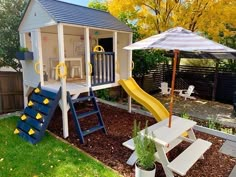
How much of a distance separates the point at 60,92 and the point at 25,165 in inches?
65.3

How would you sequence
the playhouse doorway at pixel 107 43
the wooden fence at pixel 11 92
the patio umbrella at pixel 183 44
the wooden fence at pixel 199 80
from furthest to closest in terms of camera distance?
the wooden fence at pixel 199 80, the playhouse doorway at pixel 107 43, the wooden fence at pixel 11 92, the patio umbrella at pixel 183 44

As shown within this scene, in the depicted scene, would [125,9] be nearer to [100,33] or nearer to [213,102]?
[100,33]

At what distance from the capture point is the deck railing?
5.25 metres

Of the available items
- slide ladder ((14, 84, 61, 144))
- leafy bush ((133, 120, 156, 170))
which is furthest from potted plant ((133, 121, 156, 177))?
slide ladder ((14, 84, 61, 144))

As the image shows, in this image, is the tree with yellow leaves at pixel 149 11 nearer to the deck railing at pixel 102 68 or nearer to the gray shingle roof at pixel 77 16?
the gray shingle roof at pixel 77 16

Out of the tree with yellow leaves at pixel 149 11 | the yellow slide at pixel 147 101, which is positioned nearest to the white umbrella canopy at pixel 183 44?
the yellow slide at pixel 147 101

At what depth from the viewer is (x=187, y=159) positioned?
3.16m

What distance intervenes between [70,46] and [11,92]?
99.7 inches

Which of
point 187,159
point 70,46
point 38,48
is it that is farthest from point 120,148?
point 70,46

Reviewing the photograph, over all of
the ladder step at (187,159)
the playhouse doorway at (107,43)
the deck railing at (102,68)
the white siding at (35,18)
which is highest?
the white siding at (35,18)

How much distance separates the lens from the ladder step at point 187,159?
113 inches

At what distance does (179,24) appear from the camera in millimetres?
7840

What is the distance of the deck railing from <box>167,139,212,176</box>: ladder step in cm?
293

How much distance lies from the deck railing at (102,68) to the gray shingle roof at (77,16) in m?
0.77
